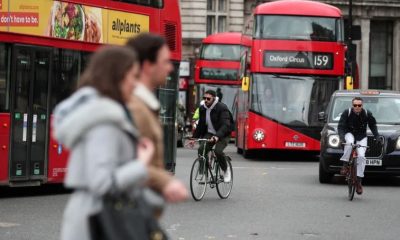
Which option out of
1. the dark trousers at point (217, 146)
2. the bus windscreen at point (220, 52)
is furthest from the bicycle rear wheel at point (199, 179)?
the bus windscreen at point (220, 52)

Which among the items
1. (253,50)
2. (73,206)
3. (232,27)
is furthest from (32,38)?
(232,27)

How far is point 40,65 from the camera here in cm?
1582

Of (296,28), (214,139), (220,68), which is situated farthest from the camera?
(220,68)

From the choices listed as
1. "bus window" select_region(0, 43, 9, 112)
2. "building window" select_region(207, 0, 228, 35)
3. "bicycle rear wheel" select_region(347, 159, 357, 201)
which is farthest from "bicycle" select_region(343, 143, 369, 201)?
"building window" select_region(207, 0, 228, 35)

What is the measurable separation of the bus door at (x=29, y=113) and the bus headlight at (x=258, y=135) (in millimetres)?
13332

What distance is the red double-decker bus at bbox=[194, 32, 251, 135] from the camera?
43.3m

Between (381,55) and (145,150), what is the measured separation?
66.8 meters

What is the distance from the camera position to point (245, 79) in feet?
96.6

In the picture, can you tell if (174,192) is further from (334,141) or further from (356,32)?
(356,32)

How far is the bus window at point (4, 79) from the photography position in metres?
15.2

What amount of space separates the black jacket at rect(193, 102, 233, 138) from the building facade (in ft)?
150

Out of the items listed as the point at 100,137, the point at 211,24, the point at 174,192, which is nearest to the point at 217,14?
the point at 211,24

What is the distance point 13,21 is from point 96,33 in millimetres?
1815

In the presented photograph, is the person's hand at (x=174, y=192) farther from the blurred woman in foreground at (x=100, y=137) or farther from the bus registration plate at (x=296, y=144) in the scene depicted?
the bus registration plate at (x=296, y=144)
